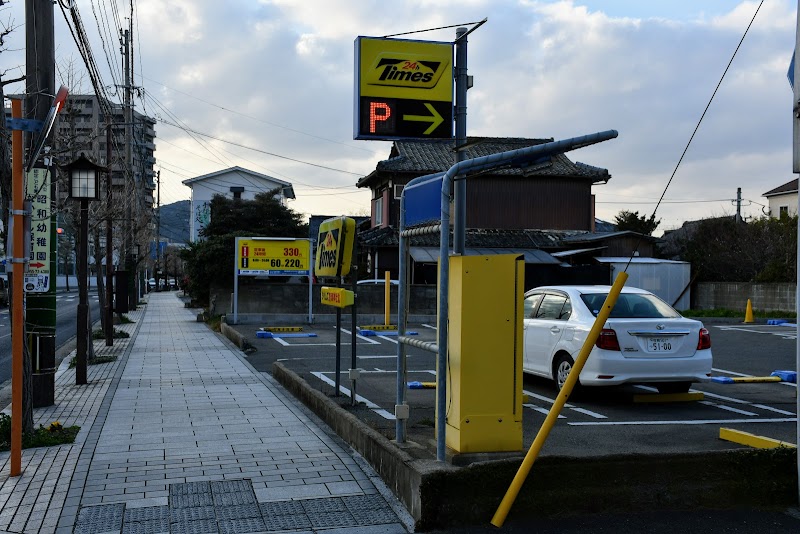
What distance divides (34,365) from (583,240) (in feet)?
88.8

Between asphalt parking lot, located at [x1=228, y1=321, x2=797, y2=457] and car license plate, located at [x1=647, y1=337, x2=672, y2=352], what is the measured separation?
0.70 m

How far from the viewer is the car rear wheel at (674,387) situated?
32.1 ft

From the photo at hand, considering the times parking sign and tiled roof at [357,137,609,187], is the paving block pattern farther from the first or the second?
tiled roof at [357,137,609,187]

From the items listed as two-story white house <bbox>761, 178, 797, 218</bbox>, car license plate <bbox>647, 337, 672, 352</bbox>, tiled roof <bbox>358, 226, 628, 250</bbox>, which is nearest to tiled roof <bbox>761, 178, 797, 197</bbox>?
two-story white house <bbox>761, 178, 797, 218</bbox>

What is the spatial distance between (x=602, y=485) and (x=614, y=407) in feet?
13.9

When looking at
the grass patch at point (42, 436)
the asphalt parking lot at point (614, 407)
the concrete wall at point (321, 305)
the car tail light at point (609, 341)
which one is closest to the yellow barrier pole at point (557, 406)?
the asphalt parking lot at point (614, 407)

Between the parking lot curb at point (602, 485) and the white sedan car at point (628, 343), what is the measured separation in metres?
3.63

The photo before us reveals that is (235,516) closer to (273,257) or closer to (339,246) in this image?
(339,246)

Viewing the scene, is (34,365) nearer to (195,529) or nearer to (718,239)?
(195,529)

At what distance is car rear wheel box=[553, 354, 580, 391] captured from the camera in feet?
32.2

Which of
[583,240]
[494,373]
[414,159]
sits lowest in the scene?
[494,373]

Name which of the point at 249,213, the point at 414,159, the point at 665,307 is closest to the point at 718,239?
the point at 414,159

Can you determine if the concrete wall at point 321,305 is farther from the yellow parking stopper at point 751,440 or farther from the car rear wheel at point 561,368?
the yellow parking stopper at point 751,440

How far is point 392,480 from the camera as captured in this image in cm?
579
